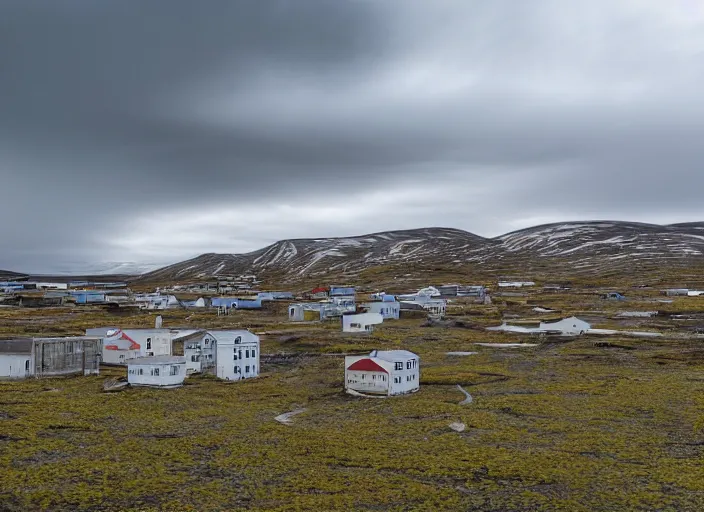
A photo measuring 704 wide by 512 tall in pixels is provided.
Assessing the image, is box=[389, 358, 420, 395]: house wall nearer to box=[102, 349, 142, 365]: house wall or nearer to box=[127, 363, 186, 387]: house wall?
box=[127, 363, 186, 387]: house wall

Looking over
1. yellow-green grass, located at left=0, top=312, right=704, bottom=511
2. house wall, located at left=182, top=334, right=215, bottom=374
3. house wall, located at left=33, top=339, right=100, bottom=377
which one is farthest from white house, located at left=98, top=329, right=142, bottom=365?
house wall, located at left=182, top=334, right=215, bottom=374

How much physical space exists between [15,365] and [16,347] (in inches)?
55.0

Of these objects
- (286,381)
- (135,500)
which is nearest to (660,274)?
(286,381)

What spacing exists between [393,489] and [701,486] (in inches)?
450

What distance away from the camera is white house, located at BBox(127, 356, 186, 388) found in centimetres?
4366

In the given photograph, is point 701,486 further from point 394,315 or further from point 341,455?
point 394,315

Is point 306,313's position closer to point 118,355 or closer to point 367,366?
point 118,355

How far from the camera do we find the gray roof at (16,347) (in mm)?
48188

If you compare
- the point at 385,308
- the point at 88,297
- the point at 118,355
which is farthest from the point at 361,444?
the point at 88,297

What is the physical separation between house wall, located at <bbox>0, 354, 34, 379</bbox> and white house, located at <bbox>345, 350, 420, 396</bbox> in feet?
82.7

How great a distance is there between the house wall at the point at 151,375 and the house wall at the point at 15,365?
10129 mm

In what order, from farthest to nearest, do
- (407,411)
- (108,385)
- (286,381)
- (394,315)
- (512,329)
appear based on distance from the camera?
(394,315) < (512,329) < (286,381) < (108,385) < (407,411)

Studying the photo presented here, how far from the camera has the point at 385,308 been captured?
3957 inches

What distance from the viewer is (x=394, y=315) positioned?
102125 mm
